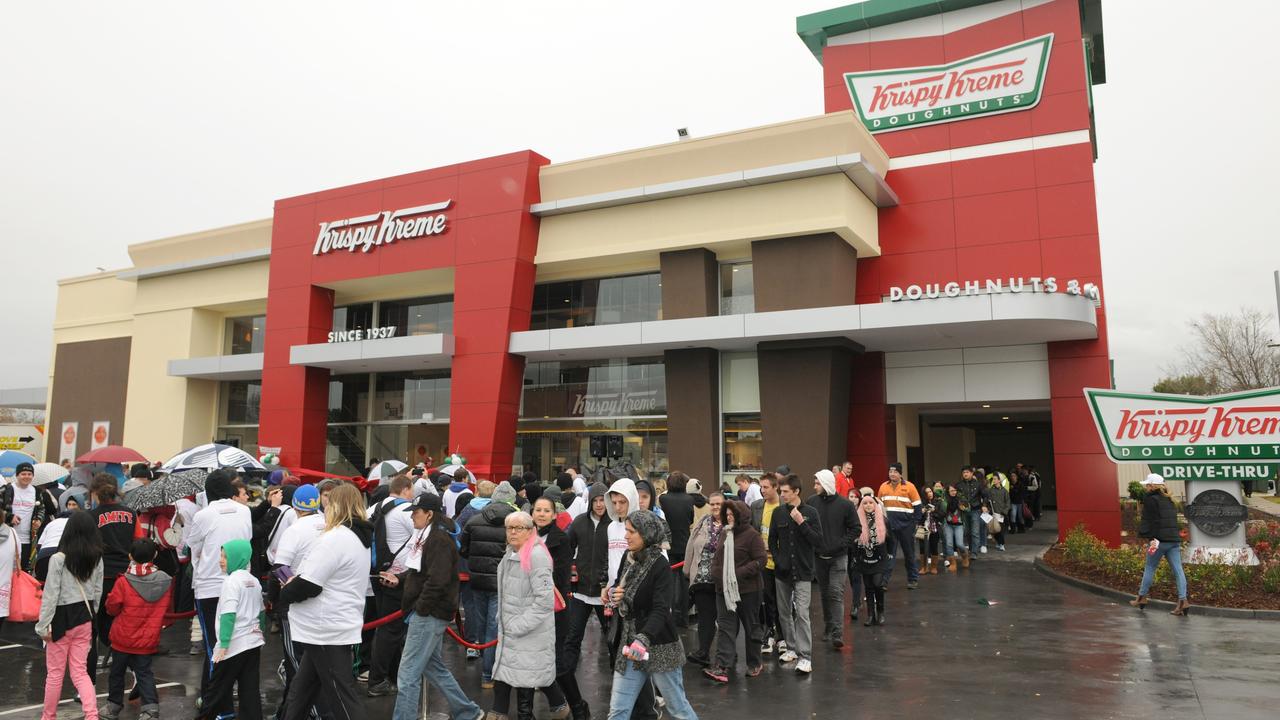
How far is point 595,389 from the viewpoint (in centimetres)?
2361

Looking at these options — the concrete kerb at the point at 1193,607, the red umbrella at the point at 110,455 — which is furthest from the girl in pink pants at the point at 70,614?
the concrete kerb at the point at 1193,607

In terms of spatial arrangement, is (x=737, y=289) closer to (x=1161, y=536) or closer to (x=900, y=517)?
(x=900, y=517)

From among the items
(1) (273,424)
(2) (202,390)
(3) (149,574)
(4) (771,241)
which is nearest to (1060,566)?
(4) (771,241)

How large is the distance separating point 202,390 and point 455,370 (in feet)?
43.6

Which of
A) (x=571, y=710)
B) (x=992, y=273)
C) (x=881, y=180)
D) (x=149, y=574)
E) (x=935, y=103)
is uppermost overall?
(x=935, y=103)

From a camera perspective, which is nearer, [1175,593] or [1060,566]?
[1175,593]

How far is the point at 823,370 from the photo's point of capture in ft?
64.4

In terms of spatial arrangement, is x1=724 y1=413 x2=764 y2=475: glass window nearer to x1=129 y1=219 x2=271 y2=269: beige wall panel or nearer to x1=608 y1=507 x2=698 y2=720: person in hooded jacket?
x1=608 y1=507 x2=698 y2=720: person in hooded jacket

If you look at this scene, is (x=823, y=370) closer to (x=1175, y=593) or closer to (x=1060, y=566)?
(x=1060, y=566)

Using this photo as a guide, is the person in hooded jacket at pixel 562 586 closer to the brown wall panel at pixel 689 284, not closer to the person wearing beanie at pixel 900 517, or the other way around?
the person wearing beanie at pixel 900 517

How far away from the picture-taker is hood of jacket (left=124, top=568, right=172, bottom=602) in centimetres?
659

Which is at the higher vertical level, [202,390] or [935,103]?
[935,103]

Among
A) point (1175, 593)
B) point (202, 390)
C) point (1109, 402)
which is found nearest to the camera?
point (1175, 593)

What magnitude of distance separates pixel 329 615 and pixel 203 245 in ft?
93.5
